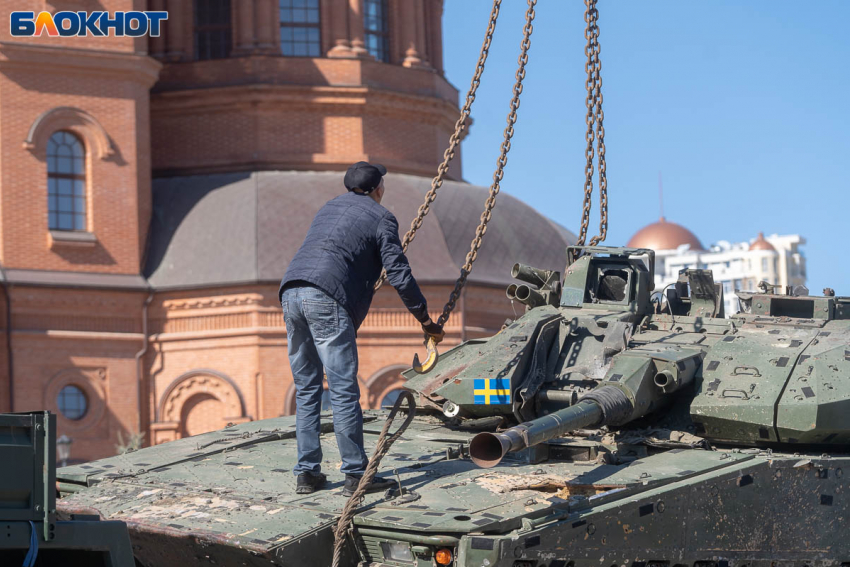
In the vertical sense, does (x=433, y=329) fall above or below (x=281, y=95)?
below

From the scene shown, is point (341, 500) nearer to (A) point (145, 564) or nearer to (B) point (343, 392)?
(B) point (343, 392)

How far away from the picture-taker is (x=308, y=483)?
805cm

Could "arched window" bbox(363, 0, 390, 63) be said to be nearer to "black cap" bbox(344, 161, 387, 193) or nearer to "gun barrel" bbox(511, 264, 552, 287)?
"gun barrel" bbox(511, 264, 552, 287)

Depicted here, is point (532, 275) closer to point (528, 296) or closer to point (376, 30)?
point (528, 296)

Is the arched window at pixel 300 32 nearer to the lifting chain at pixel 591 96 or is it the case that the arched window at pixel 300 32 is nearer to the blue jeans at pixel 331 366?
the lifting chain at pixel 591 96

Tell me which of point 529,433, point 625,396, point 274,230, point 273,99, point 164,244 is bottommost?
point 529,433

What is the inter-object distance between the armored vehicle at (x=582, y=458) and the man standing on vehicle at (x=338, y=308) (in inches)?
9.9

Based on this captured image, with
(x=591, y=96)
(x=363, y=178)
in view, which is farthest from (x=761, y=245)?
(x=363, y=178)

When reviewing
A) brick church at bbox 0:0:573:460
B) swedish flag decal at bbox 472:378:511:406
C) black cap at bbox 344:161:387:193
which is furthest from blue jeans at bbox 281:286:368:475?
brick church at bbox 0:0:573:460

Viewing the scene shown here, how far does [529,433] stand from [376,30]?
104 ft

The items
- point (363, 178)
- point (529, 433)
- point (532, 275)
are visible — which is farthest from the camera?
point (532, 275)

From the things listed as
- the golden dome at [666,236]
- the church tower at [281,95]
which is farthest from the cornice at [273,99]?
the golden dome at [666,236]

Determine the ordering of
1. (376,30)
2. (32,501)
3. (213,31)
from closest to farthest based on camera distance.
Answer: (32,501) → (213,31) → (376,30)

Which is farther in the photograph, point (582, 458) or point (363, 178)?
point (582, 458)
